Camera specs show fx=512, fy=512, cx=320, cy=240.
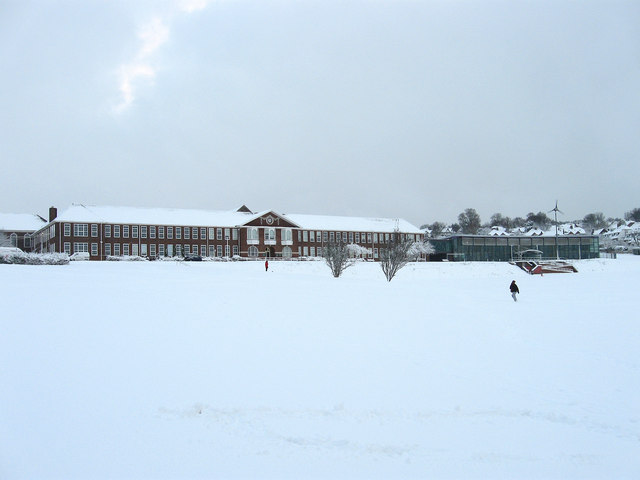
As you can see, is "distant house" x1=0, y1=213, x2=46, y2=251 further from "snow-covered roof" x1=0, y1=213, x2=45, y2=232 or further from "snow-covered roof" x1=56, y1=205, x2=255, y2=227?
"snow-covered roof" x1=56, y1=205, x2=255, y2=227

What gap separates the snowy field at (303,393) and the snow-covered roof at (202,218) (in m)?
57.5

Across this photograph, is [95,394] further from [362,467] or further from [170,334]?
[362,467]

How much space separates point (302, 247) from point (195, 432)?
7762 cm

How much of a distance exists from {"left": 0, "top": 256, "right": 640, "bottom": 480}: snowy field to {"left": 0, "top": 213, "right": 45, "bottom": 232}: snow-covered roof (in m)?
95.3

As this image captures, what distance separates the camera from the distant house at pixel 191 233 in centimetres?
7138

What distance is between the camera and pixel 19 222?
10325 centimetres

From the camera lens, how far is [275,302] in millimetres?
20875

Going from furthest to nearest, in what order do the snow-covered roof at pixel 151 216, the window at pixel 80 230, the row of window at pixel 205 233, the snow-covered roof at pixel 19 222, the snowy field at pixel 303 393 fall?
the snow-covered roof at pixel 19 222
the snow-covered roof at pixel 151 216
the row of window at pixel 205 233
the window at pixel 80 230
the snowy field at pixel 303 393

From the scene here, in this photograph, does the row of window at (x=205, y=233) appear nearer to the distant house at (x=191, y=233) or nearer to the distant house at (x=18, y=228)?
the distant house at (x=191, y=233)

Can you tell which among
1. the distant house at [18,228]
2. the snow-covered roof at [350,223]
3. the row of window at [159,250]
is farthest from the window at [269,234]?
the distant house at [18,228]

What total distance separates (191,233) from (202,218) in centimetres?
352

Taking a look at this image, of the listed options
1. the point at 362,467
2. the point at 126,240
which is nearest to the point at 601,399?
the point at 362,467

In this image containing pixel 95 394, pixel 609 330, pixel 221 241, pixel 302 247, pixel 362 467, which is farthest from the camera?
pixel 302 247

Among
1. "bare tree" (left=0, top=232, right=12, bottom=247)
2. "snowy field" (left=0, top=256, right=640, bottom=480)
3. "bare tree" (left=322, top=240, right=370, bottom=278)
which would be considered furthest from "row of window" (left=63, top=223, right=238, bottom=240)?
"snowy field" (left=0, top=256, right=640, bottom=480)
